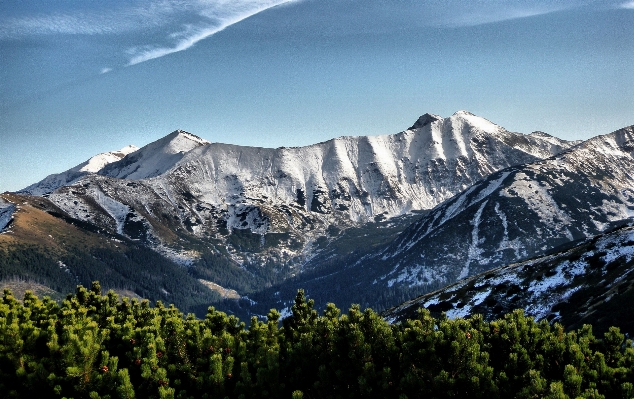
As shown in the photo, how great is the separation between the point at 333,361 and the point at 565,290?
9548 centimetres

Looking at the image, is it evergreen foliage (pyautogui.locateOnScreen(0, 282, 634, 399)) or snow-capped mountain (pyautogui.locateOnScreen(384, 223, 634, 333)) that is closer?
evergreen foliage (pyautogui.locateOnScreen(0, 282, 634, 399))

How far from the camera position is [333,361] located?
30906mm

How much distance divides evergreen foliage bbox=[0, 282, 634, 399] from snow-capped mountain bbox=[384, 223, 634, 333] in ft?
192

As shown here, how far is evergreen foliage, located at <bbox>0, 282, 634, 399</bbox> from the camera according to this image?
2731 centimetres

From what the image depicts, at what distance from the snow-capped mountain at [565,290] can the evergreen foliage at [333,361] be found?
5856cm

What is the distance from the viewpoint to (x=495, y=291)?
126 metres

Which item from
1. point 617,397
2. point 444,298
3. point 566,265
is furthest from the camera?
point 444,298

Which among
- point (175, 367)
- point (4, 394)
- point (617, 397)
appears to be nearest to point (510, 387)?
point (617, 397)

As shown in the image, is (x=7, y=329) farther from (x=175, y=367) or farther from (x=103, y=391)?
(x=175, y=367)

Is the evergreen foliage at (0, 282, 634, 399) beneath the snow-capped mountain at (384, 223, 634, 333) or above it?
above

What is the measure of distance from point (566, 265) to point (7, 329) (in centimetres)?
11840

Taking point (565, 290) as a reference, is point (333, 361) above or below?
above

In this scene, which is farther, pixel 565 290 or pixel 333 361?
pixel 565 290

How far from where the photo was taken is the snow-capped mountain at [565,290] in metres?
90.2
